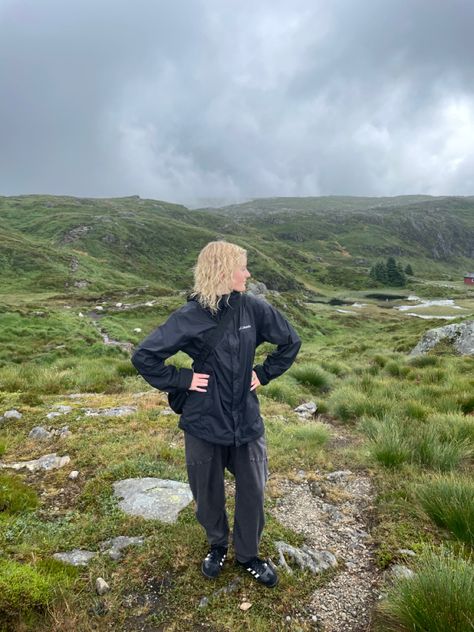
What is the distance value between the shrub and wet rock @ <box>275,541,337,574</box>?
10.3 feet

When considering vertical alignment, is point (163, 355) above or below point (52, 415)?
above

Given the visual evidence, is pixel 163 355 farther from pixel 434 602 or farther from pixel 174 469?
pixel 174 469

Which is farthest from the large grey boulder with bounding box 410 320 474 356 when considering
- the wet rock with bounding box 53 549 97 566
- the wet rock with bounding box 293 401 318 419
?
the wet rock with bounding box 53 549 97 566

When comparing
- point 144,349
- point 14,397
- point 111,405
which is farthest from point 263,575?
point 14,397

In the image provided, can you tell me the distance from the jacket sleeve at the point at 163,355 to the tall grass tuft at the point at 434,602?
2422 mm

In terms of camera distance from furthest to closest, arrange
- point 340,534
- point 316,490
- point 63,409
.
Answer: point 63,409 < point 316,490 < point 340,534

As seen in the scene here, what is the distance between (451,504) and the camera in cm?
448

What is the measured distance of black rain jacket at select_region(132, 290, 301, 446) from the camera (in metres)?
3.56

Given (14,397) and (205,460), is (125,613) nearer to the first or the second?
(205,460)

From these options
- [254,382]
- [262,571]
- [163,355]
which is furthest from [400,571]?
[163,355]

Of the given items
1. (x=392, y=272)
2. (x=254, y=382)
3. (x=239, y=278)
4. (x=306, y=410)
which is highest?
(x=392, y=272)

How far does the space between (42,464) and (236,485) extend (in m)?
3.92

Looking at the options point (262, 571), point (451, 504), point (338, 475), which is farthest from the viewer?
point (338, 475)

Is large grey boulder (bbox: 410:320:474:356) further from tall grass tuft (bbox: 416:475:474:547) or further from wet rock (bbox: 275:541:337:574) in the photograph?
wet rock (bbox: 275:541:337:574)
